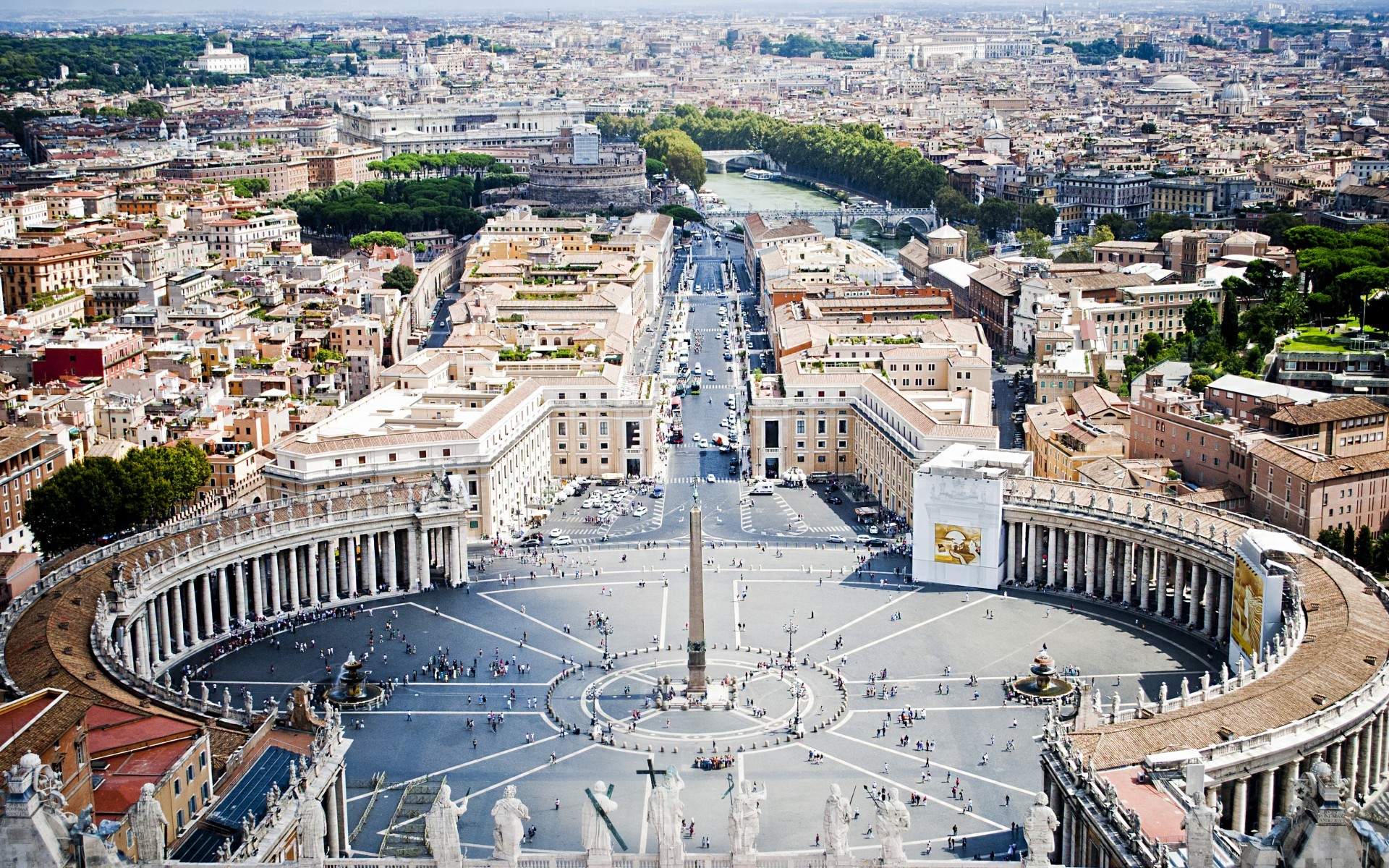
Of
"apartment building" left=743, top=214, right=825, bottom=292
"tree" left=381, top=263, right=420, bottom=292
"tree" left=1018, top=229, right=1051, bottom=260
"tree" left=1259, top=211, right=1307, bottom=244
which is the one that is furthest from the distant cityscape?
"tree" left=1259, top=211, right=1307, bottom=244

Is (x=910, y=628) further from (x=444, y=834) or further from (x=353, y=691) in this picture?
(x=444, y=834)

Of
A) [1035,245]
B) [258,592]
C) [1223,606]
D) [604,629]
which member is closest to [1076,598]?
[1223,606]

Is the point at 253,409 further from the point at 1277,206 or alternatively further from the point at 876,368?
the point at 1277,206

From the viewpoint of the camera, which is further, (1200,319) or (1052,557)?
(1200,319)

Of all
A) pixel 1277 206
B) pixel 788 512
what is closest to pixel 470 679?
pixel 788 512

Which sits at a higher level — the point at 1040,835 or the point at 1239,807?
the point at 1040,835

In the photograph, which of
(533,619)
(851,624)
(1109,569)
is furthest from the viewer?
(1109,569)
